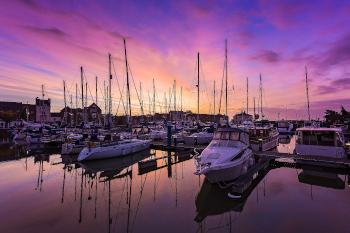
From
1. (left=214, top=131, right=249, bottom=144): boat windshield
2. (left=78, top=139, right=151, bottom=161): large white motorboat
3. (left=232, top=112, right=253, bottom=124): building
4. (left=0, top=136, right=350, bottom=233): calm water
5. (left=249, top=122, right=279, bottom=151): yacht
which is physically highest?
(left=232, top=112, right=253, bottom=124): building

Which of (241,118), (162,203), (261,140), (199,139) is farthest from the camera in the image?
(241,118)

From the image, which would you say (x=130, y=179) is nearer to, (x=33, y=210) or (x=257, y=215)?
(x=33, y=210)

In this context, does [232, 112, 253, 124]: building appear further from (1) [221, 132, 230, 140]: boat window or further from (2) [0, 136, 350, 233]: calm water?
(1) [221, 132, 230, 140]: boat window

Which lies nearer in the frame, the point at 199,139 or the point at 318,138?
the point at 318,138

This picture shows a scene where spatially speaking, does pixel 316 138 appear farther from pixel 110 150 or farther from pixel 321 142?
pixel 110 150

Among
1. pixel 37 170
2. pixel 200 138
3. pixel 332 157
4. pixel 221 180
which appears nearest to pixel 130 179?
pixel 221 180

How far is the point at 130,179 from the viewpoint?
18969 mm

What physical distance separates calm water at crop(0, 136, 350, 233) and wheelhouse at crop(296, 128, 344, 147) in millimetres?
3308

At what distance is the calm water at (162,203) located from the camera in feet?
35.8

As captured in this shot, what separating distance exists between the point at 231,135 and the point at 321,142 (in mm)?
9681

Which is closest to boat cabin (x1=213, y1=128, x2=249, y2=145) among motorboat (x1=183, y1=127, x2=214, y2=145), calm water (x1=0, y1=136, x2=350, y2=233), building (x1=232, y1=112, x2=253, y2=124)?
calm water (x1=0, y1=136, x2=350, y2=233)

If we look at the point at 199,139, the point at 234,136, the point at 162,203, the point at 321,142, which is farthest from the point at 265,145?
the point at 162,203

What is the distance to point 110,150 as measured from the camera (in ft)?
87.3

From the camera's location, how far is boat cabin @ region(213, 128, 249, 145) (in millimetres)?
18125
